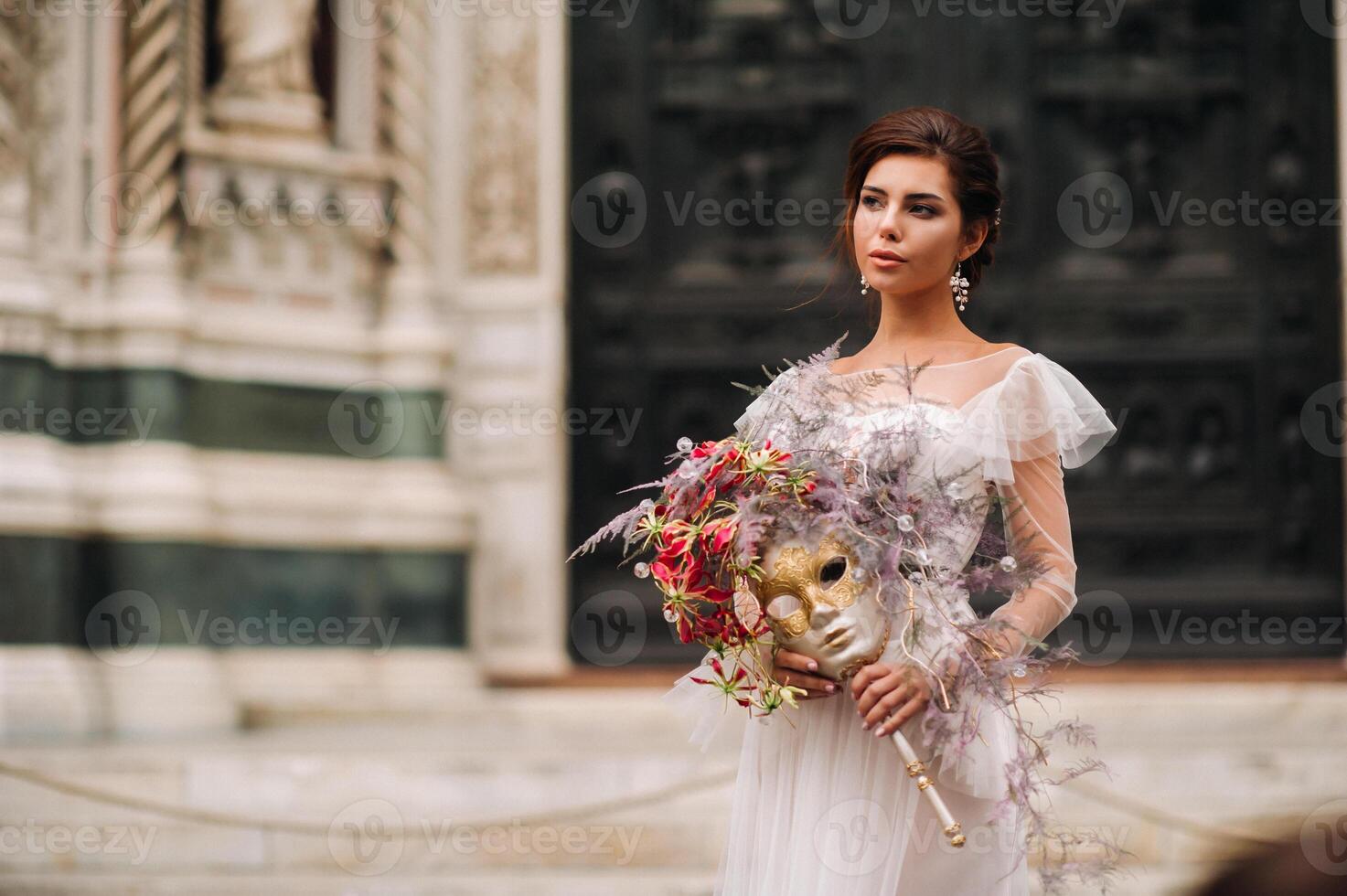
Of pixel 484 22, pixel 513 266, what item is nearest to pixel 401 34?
pixel 484 22

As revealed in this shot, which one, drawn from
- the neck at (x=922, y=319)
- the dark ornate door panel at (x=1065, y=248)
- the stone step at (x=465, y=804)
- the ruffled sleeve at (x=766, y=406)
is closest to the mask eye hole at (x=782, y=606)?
the ruffled sleeve at (x=766, y=406)

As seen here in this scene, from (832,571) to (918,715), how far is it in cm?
26

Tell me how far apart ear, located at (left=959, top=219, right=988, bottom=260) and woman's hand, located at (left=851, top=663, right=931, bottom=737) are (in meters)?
0.71

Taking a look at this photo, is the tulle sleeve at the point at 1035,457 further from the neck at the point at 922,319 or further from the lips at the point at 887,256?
the lips at the point at 887,256

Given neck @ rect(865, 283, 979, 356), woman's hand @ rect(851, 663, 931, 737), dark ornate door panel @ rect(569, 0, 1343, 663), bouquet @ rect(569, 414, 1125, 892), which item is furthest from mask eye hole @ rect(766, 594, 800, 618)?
dark ornate door panel @ rect(569, 0, 1343, 663)

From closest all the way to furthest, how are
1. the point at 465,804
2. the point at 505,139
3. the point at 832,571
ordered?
the point at 832,571 < the point at 465,804 < the point at 505,139

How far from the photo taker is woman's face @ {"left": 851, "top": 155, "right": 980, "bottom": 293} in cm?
265

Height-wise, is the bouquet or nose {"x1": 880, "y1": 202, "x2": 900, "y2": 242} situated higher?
nose {"x1": 880, "y1": 202, "x2": 900, "y2": 242}

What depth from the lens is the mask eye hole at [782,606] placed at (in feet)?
8.41

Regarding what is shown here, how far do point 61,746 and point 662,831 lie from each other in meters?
2.47

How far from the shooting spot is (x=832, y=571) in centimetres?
257

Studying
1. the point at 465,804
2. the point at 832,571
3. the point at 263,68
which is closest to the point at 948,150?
the point at 832,571

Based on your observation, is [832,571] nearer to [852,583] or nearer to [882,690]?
[852,583]

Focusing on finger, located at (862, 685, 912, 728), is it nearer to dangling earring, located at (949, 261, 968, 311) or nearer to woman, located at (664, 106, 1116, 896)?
woman, located at (664, 106, 1116, 896)
